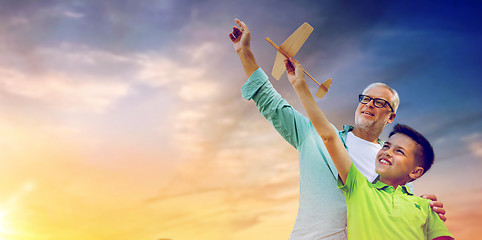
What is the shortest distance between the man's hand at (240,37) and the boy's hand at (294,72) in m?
0.62

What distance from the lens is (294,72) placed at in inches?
167

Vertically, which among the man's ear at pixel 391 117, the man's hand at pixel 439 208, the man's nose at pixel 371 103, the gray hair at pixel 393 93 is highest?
the gray hair at pixel 393 93

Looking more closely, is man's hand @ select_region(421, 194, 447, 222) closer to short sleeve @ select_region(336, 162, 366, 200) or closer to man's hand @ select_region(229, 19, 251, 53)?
short sleeve @ select_region(336, 162, 366, 200)

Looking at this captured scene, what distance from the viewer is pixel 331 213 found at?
4.16m

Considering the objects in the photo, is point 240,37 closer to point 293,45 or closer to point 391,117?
point 293,45

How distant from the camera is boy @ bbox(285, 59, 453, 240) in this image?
141 inches

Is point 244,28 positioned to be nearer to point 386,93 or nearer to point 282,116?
point 282,116

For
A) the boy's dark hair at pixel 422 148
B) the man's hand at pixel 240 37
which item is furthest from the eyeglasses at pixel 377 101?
the man's hand at pixel 240 37

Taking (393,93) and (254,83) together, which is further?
(393,93)

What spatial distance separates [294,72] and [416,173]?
1.58 meters

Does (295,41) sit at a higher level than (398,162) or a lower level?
higher

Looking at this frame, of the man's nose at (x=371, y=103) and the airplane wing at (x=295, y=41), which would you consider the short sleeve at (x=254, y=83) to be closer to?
the airplane wing at (x=295, y=41)

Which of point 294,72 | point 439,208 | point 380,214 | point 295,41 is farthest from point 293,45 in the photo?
point 439,208

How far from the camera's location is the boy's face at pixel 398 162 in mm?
3969
